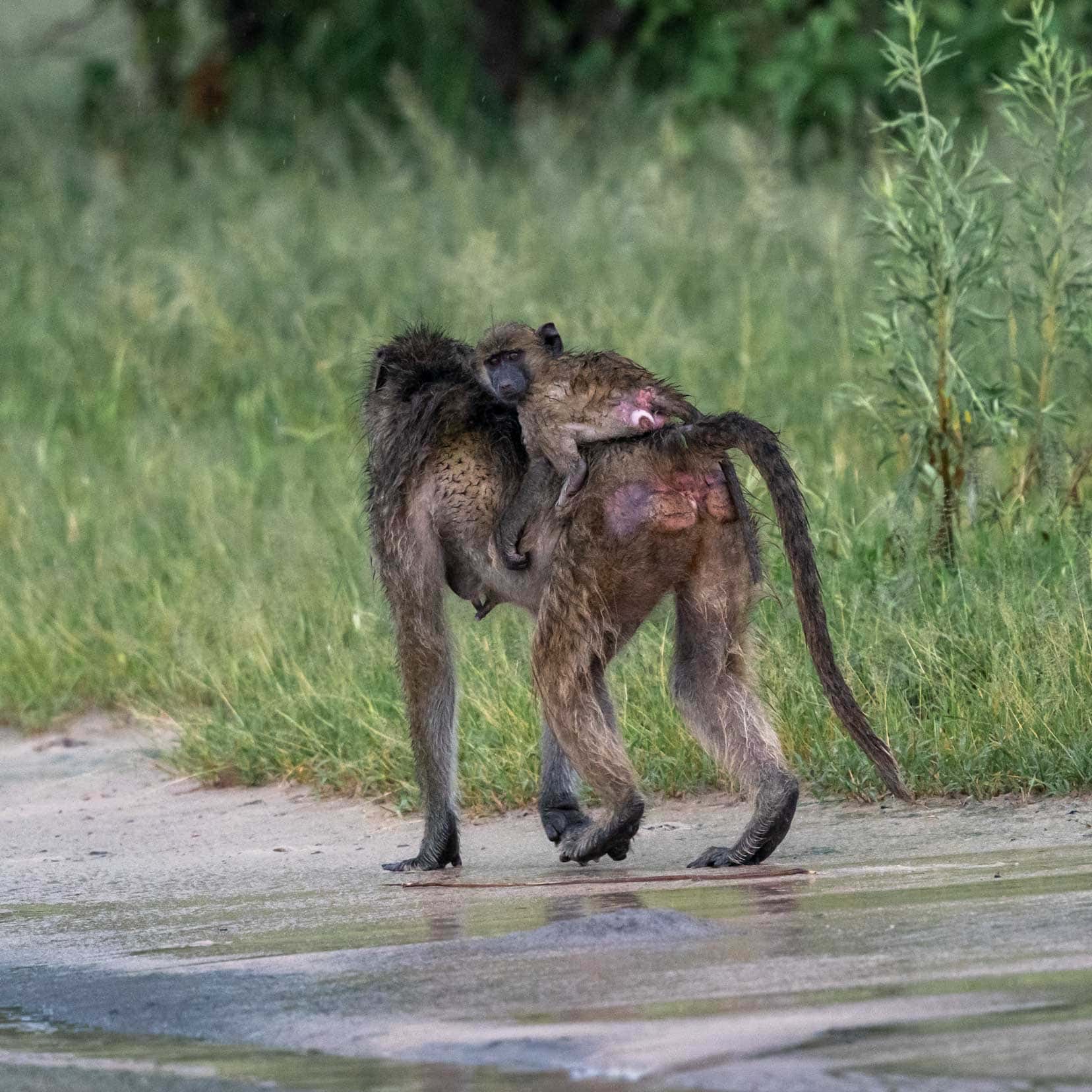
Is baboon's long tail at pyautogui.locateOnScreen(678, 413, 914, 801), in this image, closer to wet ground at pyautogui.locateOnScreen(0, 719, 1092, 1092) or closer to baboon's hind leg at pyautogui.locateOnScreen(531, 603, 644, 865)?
wet ground at pyautogui.locateOnScreen(0, 719, 1092, 1092)

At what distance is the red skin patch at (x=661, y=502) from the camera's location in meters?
5.12

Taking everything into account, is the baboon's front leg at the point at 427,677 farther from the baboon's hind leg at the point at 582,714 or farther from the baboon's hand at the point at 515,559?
the baboon's hind leg at the point at 582,714

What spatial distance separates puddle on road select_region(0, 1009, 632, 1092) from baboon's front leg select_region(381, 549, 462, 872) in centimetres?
192

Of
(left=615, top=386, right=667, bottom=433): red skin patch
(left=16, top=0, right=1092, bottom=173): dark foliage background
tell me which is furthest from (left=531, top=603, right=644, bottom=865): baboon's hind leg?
(left=16, top=0, right=1092, bottom=173): dark foliage background

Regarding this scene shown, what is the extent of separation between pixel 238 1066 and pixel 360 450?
22.5ft

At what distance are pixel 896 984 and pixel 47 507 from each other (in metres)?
7.10

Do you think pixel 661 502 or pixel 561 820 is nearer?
pixel 661 502

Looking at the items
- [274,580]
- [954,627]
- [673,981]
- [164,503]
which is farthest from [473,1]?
[673,981]

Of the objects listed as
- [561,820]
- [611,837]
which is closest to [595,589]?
[611,837]

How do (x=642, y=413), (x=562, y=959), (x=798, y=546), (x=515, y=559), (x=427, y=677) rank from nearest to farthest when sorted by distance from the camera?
1. (x=562, y=959)
2. (x=798, y=546)
3. (x=642, y=413)
4. (x=515, y=559)
5. (x=427, y=677)

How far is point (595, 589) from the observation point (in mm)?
5180

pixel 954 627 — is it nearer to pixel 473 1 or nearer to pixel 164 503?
pixel 164 503

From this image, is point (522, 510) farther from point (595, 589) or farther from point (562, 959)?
point (562, 959)

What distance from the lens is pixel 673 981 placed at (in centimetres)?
360
